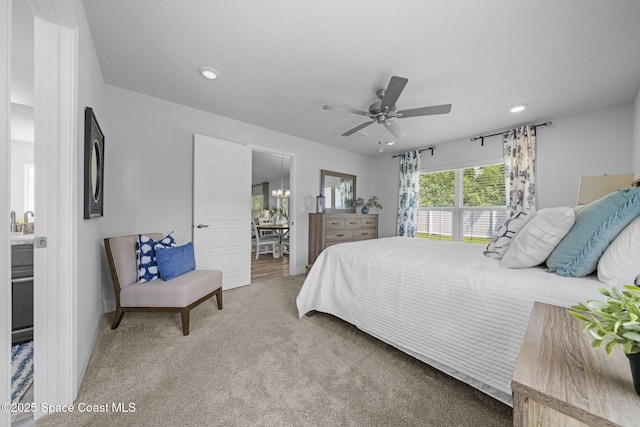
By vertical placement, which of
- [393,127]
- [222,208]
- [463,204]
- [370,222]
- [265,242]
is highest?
[393,127]

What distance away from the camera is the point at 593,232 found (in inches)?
47.9

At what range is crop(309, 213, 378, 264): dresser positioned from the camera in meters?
4.22

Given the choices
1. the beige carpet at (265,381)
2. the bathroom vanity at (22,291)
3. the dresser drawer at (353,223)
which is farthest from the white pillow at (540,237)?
the bathroom vanity at (22,291)

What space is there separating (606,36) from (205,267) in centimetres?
439

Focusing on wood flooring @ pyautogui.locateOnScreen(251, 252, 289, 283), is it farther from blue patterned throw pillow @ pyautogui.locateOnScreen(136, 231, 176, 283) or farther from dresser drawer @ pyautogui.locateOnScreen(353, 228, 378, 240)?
blue patterned throw pillow @ pyautogui.locateOnScreen(136, 231, 176, 283)

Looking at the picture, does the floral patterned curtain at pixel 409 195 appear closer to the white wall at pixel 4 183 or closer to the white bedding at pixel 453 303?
the white bedding at pixel 453 303

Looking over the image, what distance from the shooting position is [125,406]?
1.34 metres

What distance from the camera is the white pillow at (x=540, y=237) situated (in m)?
1.35

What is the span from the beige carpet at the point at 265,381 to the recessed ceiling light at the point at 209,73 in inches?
95.4

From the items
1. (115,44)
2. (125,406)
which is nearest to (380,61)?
(115,44)

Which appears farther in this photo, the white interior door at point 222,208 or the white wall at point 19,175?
the white wall at point 19,175

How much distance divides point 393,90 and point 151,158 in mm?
2780

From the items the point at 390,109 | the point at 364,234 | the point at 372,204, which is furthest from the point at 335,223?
the point at 390,109

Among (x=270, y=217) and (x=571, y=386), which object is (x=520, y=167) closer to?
(x=571, y=386)
